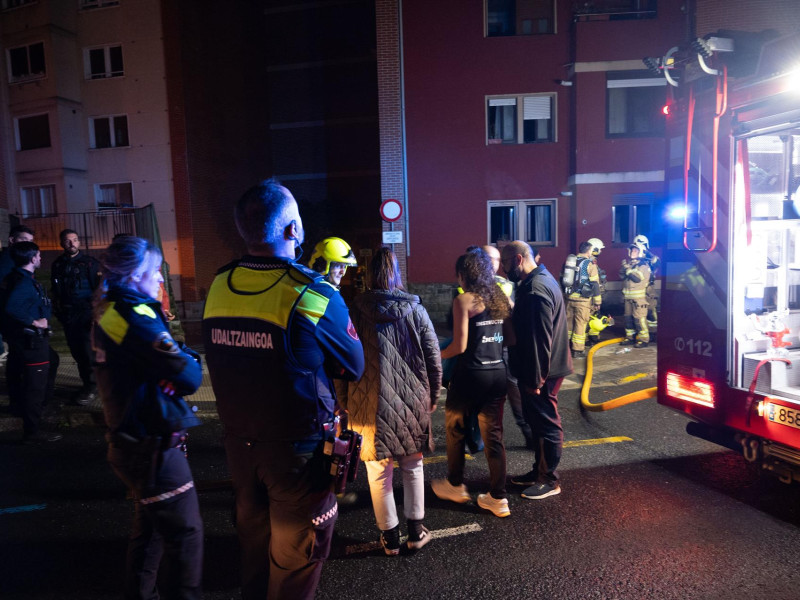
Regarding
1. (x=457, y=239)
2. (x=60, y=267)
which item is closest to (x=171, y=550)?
(x=60, y=267)

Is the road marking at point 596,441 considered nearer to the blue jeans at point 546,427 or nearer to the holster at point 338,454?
the blue jeans at point 546,427

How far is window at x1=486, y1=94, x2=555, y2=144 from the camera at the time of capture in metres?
16.8

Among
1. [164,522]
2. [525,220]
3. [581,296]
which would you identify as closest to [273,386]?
[164,522]

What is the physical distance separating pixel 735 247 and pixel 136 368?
3.81 m

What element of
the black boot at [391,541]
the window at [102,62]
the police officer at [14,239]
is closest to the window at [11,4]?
the window at [102,62]

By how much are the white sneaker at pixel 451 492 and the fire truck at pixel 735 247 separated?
1797 millimetres

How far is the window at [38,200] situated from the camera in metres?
21.2

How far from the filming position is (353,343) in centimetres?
219

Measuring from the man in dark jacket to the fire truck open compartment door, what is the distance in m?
1.17

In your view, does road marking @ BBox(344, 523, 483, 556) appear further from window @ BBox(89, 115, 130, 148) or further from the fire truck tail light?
window @ BBox(89, 115, 130, 148)

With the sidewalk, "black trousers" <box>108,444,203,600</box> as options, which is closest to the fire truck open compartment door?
"black trousers" <box>108,444,203,600</box>

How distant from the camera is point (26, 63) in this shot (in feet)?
69.8

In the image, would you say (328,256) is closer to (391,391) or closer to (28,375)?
(391,391)

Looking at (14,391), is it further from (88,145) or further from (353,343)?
(88,145)
